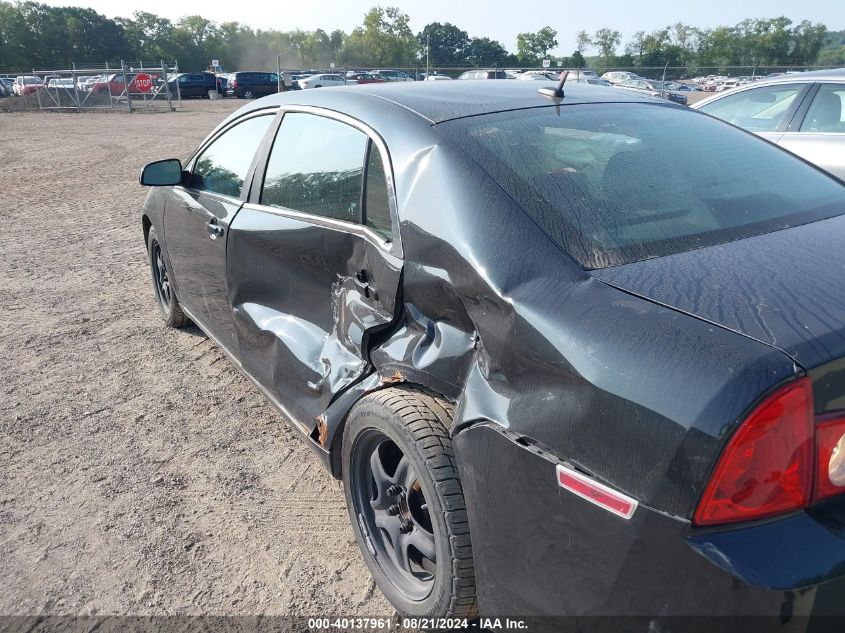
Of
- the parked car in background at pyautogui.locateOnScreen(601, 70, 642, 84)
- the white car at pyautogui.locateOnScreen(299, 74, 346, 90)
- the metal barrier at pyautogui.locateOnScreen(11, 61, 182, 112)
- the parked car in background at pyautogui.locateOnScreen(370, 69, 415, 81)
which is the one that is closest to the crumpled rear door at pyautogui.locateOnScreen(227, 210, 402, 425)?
the metal barrier at pyautogui.locateOnScreen(11, 61, 182, 112)

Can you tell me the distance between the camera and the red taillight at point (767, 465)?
129cm

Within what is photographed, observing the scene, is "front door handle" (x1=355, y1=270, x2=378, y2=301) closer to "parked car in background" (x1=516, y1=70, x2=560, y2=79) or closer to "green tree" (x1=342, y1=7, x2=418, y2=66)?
"parked car in background" (x1=516, y1=70, x2=560, y2=79)

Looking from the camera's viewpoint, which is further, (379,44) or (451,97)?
(379,44)

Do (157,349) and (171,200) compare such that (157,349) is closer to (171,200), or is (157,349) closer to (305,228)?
(171,200)

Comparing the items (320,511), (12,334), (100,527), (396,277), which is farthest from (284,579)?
(12,334)

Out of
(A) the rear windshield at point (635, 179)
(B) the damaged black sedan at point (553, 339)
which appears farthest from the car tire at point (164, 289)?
(A) the rear windshield at point (635, 179)

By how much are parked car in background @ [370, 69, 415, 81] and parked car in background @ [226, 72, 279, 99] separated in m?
8.48

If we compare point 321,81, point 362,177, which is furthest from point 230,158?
point 321,81

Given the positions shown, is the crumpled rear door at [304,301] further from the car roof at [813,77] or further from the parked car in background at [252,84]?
the parked car in background at [252,84]

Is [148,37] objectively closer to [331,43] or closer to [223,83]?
[331,43]

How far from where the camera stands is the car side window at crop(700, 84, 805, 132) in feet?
19.7

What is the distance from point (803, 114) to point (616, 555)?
5726mm

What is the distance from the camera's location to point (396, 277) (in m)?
2.13

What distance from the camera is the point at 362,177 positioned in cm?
244
